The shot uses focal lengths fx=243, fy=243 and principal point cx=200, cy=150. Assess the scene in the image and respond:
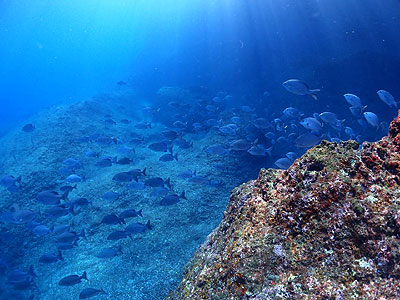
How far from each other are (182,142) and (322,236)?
931 centimetres

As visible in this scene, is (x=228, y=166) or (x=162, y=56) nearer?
(x=228, y=166)

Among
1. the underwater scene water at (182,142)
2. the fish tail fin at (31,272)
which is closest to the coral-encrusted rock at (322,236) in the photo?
the underwater scene water at (182,142)

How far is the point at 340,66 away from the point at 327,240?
59.7ft

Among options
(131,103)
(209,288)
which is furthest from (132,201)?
(131,103)

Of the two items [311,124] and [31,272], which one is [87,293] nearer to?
[31,272]

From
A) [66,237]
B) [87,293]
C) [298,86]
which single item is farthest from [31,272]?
[298,86]

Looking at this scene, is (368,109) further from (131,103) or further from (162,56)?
(162,56)

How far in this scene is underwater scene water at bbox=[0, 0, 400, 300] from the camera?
23.4 ft

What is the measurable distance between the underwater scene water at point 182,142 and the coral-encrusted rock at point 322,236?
4.48 metres

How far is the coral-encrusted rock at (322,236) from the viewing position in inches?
61.2

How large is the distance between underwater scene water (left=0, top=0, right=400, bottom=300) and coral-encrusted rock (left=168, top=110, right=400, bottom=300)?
14.7 feet

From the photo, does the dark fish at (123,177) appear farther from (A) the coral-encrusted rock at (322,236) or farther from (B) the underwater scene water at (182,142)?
(A) the coral-encrusted rock at (322,236)

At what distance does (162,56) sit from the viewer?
43.9 metres

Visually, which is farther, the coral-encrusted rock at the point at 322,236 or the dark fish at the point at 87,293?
the dark fish at the point at 87,293
